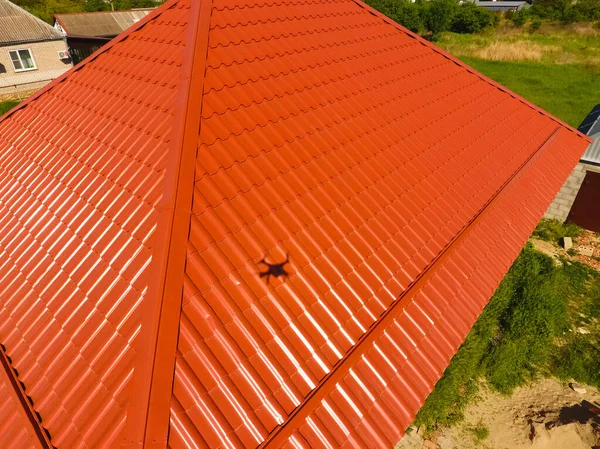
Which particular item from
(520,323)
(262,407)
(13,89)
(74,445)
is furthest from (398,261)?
(13,89)

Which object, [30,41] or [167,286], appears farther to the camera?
[30,41]

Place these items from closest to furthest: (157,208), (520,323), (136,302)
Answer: (136,302), (157,208), (520,323)

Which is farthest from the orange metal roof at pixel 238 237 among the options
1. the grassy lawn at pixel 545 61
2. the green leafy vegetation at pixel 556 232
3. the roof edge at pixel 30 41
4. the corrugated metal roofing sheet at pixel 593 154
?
Result: the roof edge at pixel 30 41

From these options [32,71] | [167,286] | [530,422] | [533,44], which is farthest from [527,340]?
[32,71]

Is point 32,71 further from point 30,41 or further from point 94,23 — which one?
point 94,23

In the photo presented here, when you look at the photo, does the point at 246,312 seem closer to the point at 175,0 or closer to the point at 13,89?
the point at 175,0

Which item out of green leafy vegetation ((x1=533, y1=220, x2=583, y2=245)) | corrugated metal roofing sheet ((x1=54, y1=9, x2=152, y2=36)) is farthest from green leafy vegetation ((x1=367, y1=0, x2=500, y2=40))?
green leafy vegetation ((x1=533, y1=220, x2=583, y2=245))
